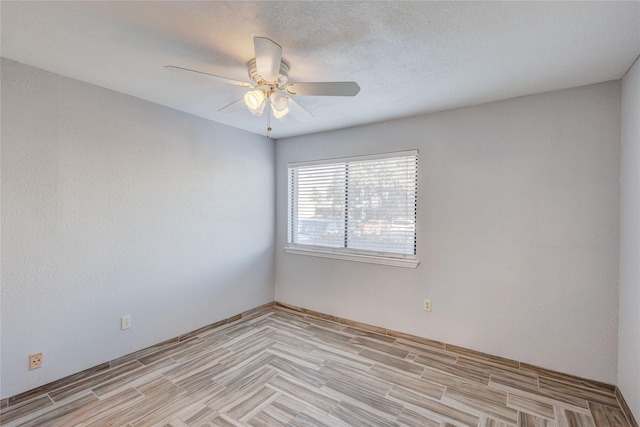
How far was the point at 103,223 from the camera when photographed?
2561mm

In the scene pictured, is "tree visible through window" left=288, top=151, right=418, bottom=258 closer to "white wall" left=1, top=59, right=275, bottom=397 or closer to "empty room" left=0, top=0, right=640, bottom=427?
"empty room" left=0, top=0, right=640, bottom=427

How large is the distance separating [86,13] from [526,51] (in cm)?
257

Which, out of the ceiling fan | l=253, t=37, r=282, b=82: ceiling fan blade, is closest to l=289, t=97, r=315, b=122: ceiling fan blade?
the ceiling fan

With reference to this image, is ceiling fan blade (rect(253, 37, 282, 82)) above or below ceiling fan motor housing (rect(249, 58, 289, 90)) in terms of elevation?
below

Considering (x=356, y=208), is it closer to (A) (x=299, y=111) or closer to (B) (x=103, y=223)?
(A) (x=299, y=111)

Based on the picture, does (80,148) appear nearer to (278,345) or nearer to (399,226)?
(278,345)

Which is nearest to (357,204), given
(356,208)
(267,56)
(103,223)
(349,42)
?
(356,208)

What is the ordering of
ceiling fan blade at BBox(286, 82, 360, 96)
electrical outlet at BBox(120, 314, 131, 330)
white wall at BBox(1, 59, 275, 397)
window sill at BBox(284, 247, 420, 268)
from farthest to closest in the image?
window sill at BBox(284, 247, 420, 268) → electrical outlet at BBox(120, 314, 131, 330) → white wall at BBox(1, 59, 275, 397) → ceiling fan blade at BBox(286, 82, 360, 96)

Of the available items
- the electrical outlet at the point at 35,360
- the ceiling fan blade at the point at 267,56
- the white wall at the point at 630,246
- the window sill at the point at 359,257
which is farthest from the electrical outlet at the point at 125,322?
the white wall at the point at 630,246

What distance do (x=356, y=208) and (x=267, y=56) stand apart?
7.69ft

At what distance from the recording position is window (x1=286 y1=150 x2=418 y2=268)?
10.7 feet

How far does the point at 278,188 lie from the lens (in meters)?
4.30

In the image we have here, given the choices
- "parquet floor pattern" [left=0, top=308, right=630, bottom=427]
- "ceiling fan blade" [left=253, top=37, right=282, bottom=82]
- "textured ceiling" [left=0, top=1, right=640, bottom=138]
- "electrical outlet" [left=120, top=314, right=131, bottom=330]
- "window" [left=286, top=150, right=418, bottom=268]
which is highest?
"textured ceiling" [left=0, top=1, right=640, bottom=138]

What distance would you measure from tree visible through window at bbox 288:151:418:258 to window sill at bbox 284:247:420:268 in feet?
0.20
